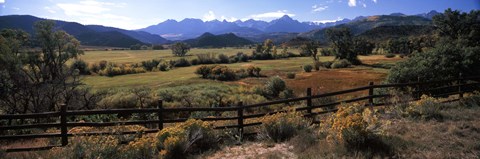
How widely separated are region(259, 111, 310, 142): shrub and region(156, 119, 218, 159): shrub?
1398mm

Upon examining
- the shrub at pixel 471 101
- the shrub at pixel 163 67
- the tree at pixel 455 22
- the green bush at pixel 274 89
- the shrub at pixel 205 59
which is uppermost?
the tree at pixel 455 22

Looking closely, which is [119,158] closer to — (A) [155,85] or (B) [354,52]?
(A) [155,85]

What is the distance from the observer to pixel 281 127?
28.4 ft

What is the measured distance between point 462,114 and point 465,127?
190 centimetres

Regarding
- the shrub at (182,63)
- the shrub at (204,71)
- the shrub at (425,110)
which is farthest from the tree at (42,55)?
the shrub at (182,63)

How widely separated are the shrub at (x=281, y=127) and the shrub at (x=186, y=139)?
55.0 inches

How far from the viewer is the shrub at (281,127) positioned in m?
8.66

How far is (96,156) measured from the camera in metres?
6.50

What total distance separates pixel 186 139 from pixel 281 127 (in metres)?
2.57

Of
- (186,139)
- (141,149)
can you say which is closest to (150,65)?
(186,139)

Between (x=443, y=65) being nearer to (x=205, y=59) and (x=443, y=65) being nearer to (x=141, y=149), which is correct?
(x=141, y=149)

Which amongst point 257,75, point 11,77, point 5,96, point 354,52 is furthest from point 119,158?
point 354,52

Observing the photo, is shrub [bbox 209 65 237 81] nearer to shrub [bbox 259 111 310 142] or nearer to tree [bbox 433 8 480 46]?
tree [bbox 433 8 480 46]

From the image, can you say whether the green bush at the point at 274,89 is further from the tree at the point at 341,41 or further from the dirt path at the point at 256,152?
the tree at the point at 341,41
